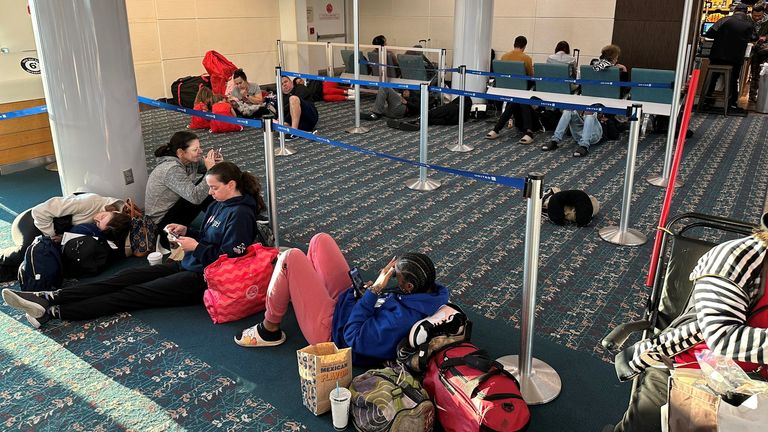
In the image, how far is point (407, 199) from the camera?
19.8 ft

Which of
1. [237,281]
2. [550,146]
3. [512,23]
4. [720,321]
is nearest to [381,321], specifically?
[237,281]

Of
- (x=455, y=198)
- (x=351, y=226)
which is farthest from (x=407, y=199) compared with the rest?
(x=351, y=226)

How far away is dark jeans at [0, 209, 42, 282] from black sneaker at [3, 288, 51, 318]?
0.80 metres

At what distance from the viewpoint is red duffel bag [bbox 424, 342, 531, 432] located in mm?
2455

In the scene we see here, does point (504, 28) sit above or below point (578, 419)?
above

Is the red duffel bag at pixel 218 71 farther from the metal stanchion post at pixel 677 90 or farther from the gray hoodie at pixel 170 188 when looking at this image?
the metal stanchion post at pixel 677 90

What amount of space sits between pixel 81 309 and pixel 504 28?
460 inches

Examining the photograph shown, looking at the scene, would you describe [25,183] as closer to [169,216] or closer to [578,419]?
[169,216]

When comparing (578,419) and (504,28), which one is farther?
(504,28)

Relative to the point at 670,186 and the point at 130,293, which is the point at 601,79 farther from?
the point at 130,293

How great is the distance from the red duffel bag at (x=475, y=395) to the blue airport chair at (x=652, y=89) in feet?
24.3

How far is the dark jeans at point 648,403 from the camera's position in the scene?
2045 millimetres

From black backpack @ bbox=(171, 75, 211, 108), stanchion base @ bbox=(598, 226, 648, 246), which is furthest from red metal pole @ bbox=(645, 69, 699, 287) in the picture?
black backpack @ bbox=(171, 75, 211, 108)

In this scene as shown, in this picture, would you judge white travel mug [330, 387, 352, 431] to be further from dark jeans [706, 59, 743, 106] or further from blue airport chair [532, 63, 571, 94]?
dark jeans [706, 59, 743, 106]
